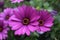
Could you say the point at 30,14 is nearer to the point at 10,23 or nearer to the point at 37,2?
the point at 10,23

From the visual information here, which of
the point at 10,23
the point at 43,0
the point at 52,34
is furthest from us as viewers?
the point at 43,0

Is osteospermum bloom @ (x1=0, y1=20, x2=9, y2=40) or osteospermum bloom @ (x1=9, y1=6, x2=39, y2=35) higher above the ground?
osteospermum bloom @ (x1=9, y1=6, x2=39, y2=35)

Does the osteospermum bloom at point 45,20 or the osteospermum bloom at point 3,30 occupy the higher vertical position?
the osteospermum bloom at point 45,20

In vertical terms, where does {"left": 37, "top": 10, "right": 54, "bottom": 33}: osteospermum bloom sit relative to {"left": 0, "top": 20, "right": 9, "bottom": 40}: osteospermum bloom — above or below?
above

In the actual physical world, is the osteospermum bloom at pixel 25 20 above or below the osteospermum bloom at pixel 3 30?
above

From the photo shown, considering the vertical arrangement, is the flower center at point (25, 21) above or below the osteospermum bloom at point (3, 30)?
above

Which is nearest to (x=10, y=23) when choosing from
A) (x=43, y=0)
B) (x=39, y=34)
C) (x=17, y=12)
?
(x=17, y=12)

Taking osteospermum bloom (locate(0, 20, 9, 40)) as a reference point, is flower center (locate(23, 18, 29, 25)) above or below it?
above

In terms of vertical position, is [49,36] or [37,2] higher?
[37,2]
